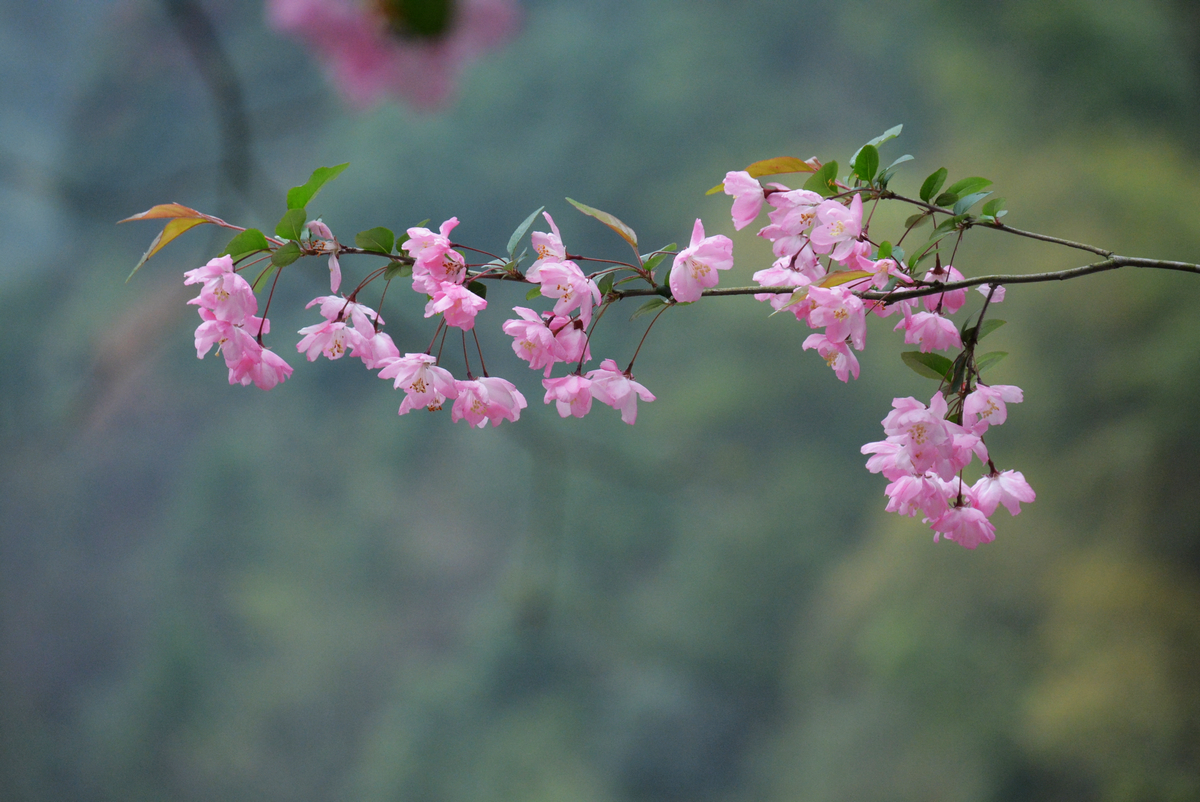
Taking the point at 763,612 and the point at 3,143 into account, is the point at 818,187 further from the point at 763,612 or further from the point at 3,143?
the point at 3,143

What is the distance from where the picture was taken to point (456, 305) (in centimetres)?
46

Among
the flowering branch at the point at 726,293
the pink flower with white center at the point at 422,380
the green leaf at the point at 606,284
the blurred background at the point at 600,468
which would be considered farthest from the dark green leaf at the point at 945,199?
the blurred background at the point at 600,468

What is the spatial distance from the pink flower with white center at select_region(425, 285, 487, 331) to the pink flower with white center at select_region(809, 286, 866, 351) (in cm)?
18

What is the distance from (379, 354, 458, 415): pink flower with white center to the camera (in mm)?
506

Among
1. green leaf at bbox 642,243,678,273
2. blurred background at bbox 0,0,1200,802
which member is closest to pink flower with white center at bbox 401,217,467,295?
green leaf at bbox 642,243,678,273

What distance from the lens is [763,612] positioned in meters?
1.75

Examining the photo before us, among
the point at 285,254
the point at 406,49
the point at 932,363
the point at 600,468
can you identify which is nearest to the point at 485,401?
the point at 285,254

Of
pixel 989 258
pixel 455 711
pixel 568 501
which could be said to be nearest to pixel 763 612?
pixel 568 501

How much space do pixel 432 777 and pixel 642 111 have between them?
156 cm

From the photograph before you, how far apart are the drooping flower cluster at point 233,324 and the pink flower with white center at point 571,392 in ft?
0.50

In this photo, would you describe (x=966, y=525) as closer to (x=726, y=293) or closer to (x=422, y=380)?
(x=726, y=293)

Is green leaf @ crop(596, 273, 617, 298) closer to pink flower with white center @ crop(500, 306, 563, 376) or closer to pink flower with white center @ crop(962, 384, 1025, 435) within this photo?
pink flower with white center @ crop(500, 306, 563, 376)

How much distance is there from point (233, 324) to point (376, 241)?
0.09 m

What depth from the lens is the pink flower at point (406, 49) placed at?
1995 mm
